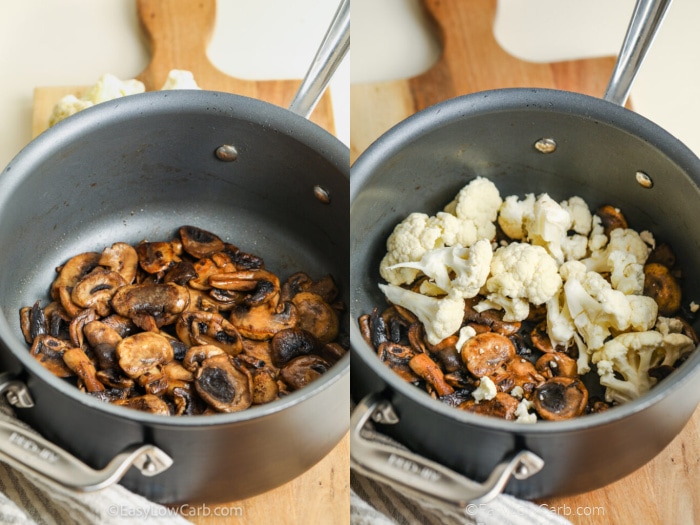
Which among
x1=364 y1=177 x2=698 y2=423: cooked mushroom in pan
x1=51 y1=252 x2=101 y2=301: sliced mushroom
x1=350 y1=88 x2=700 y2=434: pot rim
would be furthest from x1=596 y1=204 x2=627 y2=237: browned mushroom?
x1=51 y1=252 x2=101 y2=301: sliced mushroom

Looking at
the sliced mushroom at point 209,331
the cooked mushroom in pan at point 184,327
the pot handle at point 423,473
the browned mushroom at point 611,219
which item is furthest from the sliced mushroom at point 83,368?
the browned mushroom at point 611,219

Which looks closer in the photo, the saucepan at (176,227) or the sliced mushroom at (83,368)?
the saucepan at (176,227)

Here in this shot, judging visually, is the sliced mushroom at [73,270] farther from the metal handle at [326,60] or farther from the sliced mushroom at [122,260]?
the metal handle at [326,60]

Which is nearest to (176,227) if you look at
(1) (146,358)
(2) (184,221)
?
(2) (184,221)

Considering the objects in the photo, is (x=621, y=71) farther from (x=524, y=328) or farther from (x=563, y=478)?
(x=563, y=478)

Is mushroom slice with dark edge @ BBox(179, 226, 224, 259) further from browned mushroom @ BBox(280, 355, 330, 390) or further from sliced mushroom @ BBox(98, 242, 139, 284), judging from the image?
browned mushroom @ BBox(280, 355, 330, 390)

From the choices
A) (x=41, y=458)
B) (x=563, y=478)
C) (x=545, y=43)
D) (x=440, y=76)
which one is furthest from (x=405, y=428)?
(x=545, y=43)
